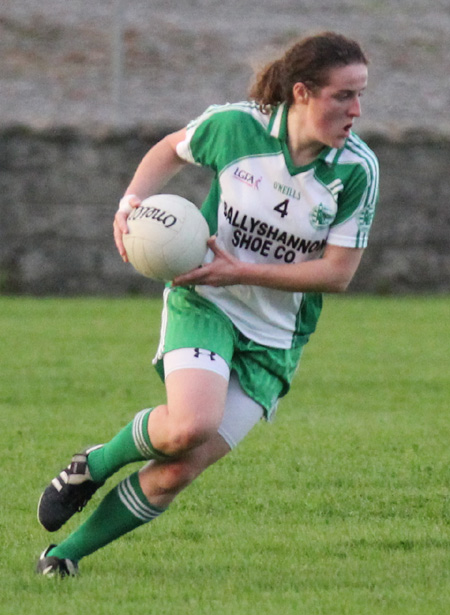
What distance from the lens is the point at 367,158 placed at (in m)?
4.69

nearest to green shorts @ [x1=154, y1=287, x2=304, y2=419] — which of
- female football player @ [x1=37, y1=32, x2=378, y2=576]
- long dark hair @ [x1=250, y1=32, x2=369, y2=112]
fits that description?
female football player @ [x1=37, y1=32, x2=378, y2=576]

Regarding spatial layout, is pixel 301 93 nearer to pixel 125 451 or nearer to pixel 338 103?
pixel 338 103

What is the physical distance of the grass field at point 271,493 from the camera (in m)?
4.38

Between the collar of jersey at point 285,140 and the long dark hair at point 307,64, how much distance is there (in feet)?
0.12

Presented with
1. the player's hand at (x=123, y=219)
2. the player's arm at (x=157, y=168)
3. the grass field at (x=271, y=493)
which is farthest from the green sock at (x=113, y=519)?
the player's arm at (x=157, y=168)

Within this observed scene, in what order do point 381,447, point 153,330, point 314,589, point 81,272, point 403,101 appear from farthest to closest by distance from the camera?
point 403,101 < point 81,272 < point 153,330 < point 381,447 < point 314,589

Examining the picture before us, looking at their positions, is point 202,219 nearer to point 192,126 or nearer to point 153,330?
point 192,126

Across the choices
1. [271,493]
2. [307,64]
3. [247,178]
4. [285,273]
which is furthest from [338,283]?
[271,493]

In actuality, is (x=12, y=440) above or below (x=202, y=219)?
below

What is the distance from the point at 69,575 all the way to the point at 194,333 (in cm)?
96

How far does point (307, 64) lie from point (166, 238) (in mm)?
784

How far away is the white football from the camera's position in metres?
4.52

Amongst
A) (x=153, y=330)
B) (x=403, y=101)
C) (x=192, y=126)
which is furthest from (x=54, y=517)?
(x=403, y=101)

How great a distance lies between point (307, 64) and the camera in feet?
15.0
